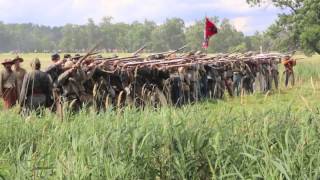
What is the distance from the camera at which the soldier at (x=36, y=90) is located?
947cm

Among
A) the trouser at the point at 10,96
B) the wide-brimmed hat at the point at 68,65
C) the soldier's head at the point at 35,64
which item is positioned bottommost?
the trouser at the point at 10,96

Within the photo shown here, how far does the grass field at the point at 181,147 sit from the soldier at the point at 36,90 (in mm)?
2931

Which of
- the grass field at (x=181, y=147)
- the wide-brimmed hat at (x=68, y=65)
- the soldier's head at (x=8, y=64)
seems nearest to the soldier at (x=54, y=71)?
the wide-brimmed hat at (x=68, y=65)

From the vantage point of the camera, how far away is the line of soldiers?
31.4 ft

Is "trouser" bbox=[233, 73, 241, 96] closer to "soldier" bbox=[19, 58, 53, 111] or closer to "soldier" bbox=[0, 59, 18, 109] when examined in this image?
"soldier" bbox=[0, 59, 18, 109]

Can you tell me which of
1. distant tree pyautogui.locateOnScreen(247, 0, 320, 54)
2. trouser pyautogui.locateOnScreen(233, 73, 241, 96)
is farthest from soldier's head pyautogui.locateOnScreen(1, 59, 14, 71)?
distant tree pyautogui.locateOnScreen(247, 0, 320, 54)

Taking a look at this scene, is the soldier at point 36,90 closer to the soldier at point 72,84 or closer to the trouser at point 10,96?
the soldier at point 72,84

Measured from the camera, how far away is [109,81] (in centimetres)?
1227

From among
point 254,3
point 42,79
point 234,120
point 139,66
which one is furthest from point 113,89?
point 254,3

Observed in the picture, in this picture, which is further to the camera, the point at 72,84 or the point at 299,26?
the point at 299,26

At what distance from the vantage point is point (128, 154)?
5.06m

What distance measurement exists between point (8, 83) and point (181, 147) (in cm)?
642

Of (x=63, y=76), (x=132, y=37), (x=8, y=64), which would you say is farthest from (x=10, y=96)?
(x=132, y=37)

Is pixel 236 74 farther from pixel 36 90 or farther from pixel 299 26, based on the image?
pixel 299 26
